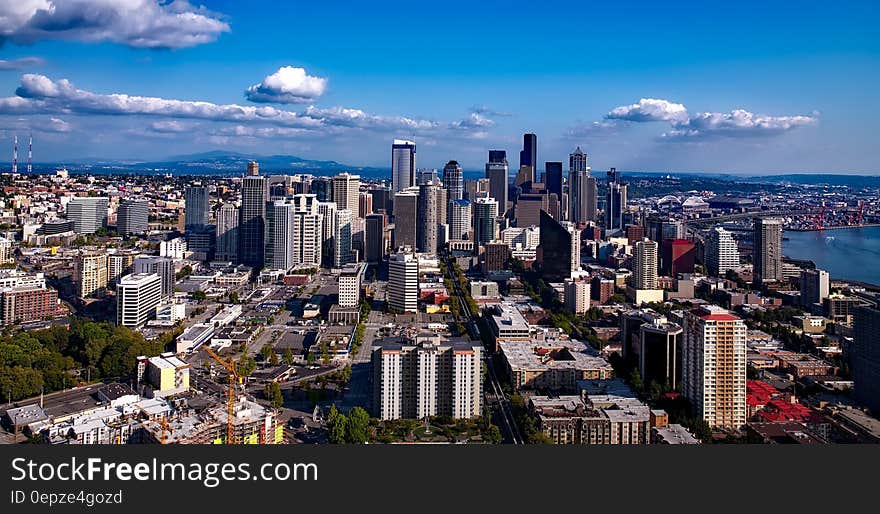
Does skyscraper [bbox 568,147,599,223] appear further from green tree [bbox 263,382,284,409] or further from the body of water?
green tree [bbox 263,382,284,409]

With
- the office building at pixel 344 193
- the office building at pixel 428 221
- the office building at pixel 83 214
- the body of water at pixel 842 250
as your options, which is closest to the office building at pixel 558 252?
the office building at pixel 428 221

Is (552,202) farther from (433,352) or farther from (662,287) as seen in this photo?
(433,352)

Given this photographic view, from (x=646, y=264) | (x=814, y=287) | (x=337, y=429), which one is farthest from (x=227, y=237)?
(x=814, y=287)

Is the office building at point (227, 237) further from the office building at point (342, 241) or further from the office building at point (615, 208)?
the office building at point (615, 208)

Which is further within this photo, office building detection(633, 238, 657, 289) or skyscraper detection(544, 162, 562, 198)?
skyscraper detection(544, 162, 562, 198)

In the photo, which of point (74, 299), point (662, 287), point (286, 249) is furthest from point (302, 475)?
point (286, 249)

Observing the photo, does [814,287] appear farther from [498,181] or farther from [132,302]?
[498,181]

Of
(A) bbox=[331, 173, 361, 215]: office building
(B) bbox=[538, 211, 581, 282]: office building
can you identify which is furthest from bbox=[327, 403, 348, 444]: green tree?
(A) bbox=[331, 173, 361, 215]: office building
